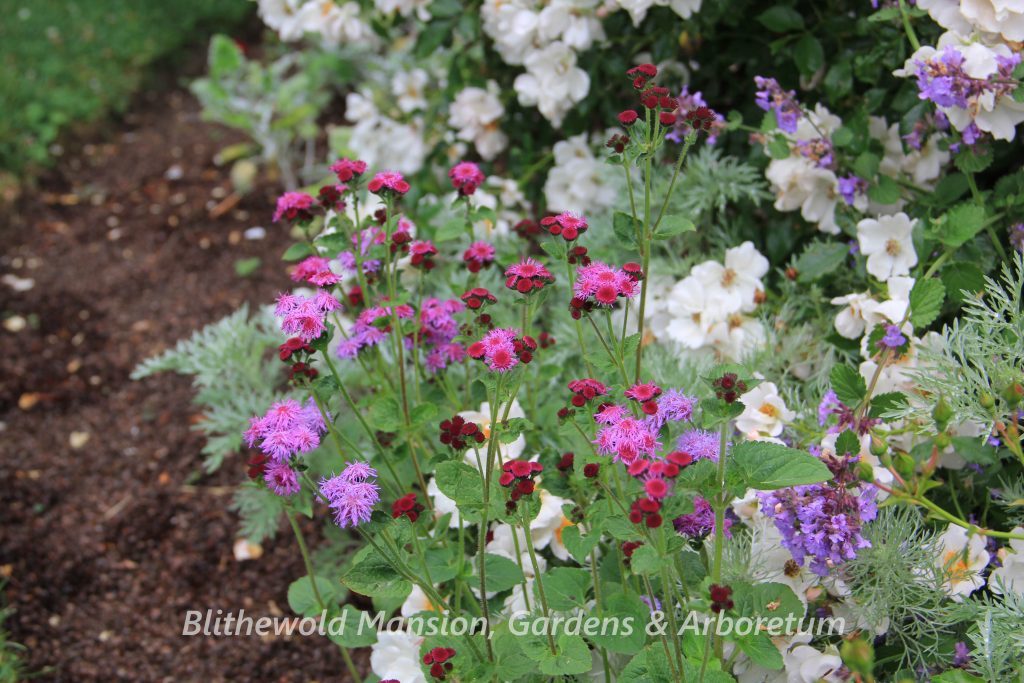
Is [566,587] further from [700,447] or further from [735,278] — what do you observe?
[735,278]

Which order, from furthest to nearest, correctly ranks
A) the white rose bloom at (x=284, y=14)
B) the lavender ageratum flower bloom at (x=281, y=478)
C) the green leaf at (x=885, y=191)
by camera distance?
the white rose bloom at (x=284, y=14) → the green leaf at (x=885, y=191) → the lavender ageratum flower bloom at (x=281, y=478)

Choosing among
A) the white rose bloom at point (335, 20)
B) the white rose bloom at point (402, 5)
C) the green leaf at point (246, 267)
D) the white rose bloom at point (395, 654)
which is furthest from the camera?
the green leaf at point (246, 267)

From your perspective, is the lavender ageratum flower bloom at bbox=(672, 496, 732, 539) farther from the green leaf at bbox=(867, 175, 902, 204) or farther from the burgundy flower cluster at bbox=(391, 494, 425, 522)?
the green leaf at bbox=(867, 175, 902, 204)

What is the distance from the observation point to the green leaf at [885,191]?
1.85 meters

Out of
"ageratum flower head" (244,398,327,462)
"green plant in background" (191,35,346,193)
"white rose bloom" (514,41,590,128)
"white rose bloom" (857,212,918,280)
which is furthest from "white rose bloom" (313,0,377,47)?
"ageratum flower head" (244,398,327,462)

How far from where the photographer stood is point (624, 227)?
137 cm

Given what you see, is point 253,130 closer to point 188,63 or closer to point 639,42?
point 188,63

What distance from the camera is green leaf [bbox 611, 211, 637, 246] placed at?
136cm

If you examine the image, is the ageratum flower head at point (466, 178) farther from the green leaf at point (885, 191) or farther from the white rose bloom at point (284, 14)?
the white rose bloom at point (284, 14)

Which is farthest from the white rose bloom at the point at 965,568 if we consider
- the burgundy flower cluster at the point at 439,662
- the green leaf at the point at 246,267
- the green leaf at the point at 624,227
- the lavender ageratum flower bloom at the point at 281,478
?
the green leaf at the point at 246,267

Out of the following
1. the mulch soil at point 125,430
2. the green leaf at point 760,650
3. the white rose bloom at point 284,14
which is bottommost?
the mulch soil at point 125,430

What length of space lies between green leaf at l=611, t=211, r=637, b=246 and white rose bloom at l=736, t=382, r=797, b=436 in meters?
0.38

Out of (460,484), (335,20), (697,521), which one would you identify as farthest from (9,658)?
(335,20)

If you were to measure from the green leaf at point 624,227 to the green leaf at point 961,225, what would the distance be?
680 millimetres
